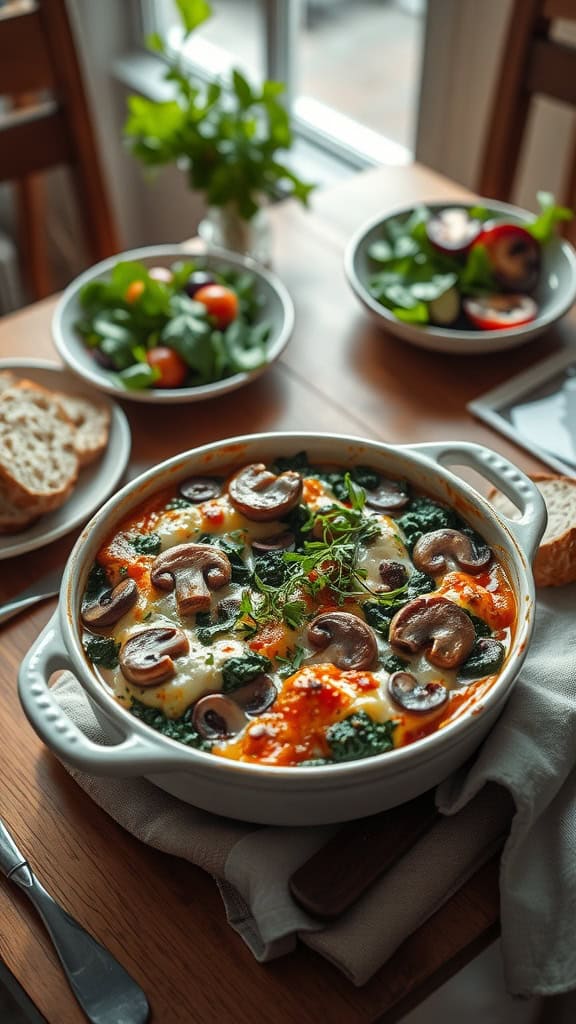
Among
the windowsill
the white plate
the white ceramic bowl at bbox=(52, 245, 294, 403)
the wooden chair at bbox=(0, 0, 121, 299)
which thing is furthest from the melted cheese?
the windowsill

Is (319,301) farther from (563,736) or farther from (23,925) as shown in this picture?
(23,925)

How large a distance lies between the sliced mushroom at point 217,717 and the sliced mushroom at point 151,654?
0.20ft

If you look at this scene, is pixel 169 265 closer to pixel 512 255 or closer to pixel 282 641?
pixel 512 255

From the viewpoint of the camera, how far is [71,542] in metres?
1.59

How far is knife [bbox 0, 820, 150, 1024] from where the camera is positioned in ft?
3.43

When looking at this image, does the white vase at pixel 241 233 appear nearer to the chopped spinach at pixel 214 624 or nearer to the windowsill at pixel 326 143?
the chopped spinach at pixel 214 624

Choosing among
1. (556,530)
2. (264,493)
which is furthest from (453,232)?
(264,493)

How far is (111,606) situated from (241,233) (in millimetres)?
1133

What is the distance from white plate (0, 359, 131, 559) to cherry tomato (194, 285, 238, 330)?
27 cm

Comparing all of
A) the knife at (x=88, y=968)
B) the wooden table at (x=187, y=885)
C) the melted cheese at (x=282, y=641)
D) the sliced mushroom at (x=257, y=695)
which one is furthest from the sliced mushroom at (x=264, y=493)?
the knife at (x=88, y=968)

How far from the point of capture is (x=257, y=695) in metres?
1.17

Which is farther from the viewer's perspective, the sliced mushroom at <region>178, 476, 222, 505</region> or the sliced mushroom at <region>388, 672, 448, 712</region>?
the sliced mushroom at <region>178, 476, 222, 505</region>

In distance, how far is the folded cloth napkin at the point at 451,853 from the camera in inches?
42.5

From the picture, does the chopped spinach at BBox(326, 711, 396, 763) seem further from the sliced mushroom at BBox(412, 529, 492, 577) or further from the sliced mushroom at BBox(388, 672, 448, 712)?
the sliced mushroom at BBox(412, 529, 492, 577)
